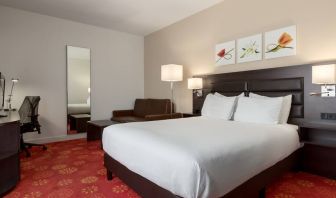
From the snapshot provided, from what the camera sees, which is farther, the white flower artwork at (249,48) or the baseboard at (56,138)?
the baseboard at (56,138)

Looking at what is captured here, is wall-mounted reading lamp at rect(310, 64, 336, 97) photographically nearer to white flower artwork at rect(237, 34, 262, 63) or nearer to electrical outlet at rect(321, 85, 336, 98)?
electrical outlet at rect(321, 85, 336, 98)

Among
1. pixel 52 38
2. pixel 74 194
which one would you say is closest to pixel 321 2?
pixel 74 194

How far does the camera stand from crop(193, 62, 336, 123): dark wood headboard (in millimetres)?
2408

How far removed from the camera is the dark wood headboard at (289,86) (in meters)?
2.41

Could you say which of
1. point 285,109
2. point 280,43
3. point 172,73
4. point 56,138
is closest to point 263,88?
point 285,109

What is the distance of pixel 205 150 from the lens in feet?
4.37

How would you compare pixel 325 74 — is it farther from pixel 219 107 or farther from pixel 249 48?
pixel 219 107

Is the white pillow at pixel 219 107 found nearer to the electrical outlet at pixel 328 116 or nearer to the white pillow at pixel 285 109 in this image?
the white pillow at pixel 285 109

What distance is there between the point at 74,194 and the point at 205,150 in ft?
4.80

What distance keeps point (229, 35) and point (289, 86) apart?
52.0 inches

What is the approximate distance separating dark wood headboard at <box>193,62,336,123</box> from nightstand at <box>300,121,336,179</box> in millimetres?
191

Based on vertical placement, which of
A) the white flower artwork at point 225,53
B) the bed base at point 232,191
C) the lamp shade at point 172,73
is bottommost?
the bed base at point 232,191

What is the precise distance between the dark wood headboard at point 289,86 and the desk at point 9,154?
2.94 metres

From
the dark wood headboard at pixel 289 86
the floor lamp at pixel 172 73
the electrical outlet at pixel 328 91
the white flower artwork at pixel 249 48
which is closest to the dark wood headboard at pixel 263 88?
the dark wood headboard at pixel 289 86
